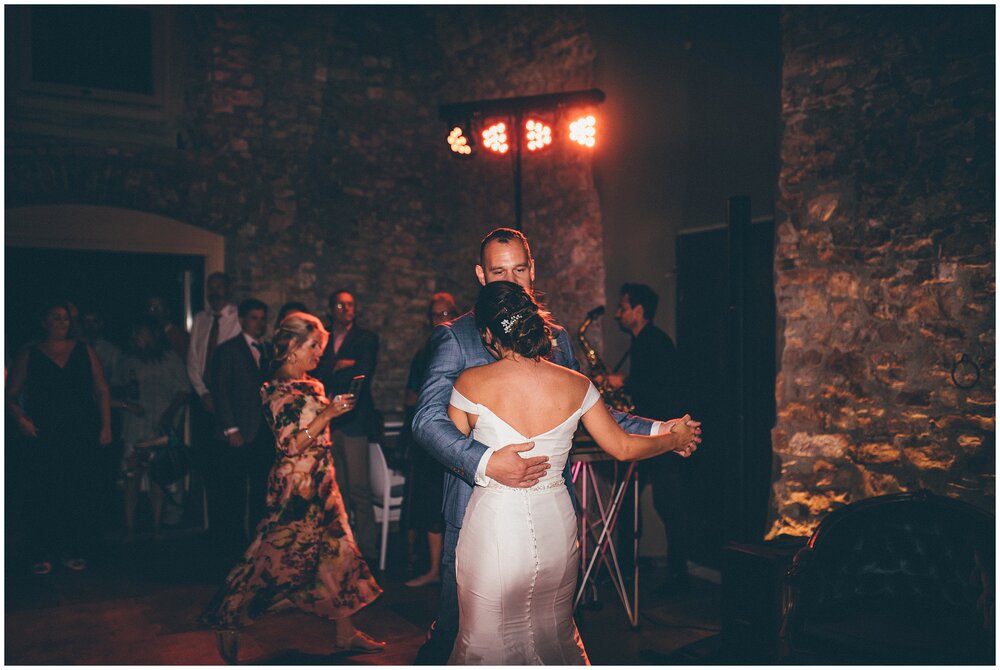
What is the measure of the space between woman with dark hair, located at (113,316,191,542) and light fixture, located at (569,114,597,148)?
3302 millimetres

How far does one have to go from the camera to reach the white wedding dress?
233cm

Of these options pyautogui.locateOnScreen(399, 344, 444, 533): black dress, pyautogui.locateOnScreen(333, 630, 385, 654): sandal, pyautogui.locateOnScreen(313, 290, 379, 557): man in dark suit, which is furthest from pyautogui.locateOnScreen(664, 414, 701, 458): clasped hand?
pyautogui.locateOnScreen(313, 290, 379, 557): man in dark suit

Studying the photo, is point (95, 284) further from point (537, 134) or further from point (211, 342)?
point (537, 134)

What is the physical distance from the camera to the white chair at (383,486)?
5066 mm

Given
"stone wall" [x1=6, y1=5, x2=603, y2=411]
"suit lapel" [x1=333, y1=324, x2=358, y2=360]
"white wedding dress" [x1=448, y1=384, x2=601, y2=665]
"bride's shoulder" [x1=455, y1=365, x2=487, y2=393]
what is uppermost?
"stone wall" [x1=6, y1=5, x2=603, y2=411]

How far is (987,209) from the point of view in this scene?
3.55 m

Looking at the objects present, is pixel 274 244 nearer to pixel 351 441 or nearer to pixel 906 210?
pixel 351 441

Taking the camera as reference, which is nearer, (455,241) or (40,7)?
(40,7)

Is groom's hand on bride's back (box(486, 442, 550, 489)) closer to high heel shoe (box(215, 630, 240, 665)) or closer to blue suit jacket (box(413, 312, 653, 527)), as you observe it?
blue suit jacket (box(413, 312, 653, 527))

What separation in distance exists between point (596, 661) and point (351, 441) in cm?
248

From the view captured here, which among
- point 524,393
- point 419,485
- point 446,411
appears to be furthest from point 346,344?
point 524,393

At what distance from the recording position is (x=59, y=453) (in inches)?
206

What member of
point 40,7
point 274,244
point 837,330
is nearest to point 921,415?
point 837,330

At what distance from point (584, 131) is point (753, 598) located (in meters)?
3.33
